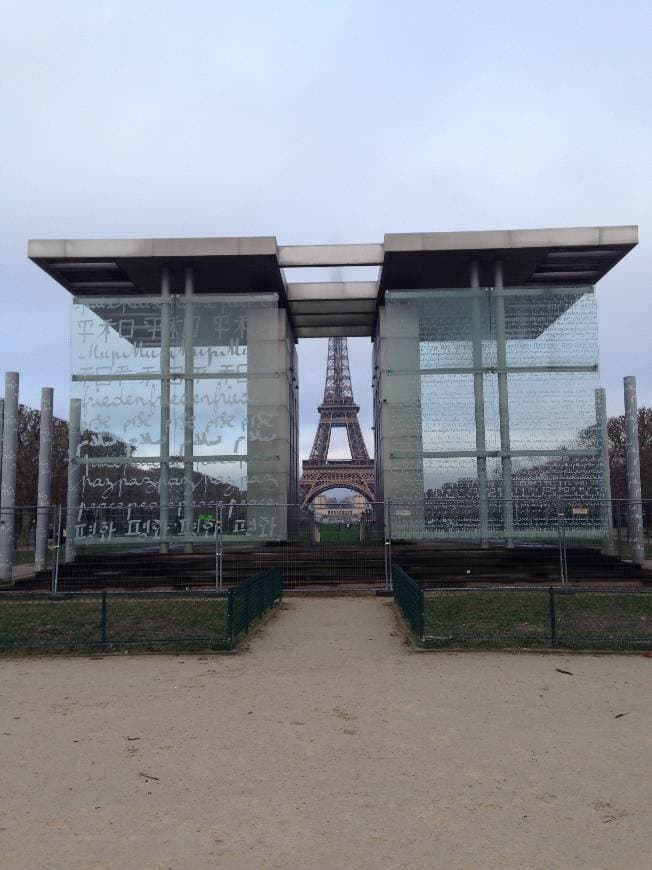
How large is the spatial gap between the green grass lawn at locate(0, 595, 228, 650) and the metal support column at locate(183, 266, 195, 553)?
15.4 feet

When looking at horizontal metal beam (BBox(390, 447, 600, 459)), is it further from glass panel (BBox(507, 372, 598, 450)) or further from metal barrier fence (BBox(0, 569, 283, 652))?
metal barrier fence (BBox(0, 569, 283, 652))

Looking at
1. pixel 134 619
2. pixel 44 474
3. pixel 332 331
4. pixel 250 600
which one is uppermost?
pixel 332 331

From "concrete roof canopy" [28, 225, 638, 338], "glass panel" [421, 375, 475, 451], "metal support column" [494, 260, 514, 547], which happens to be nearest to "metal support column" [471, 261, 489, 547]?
"glass panel" [421, 375, 475, 451]

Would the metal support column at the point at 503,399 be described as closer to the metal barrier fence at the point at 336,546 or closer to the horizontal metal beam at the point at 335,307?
the metal barrier fence at the point at 336,546

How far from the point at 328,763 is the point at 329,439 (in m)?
74.2

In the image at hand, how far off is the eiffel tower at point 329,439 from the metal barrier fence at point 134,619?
4719 cm

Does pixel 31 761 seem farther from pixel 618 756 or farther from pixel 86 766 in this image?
pixel 618 756

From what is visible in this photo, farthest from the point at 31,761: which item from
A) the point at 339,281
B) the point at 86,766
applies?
the point at 339,281

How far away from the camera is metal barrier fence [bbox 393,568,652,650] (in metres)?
9.83

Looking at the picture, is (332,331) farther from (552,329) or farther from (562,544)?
(562,544)

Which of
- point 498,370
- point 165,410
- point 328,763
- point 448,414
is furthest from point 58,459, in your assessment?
point 328,763

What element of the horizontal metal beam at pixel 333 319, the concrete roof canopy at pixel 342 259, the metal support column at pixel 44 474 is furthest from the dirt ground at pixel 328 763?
the horizontal metal beam at pixel 333 319

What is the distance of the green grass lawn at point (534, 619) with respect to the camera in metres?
9.86

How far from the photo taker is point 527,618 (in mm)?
12102
